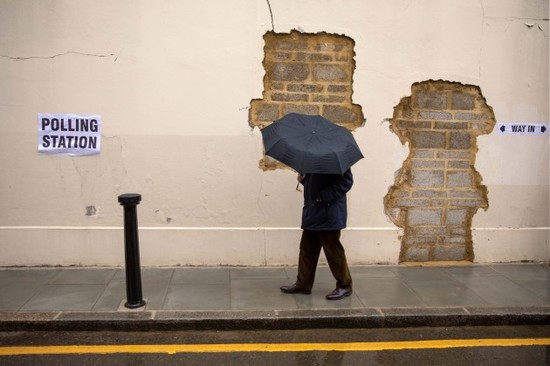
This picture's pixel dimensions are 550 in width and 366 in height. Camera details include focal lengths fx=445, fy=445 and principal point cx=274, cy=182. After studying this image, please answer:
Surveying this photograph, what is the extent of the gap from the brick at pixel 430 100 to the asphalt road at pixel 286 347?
2.73 m

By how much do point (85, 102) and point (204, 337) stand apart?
305cm

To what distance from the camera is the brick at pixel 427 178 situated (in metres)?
5.61

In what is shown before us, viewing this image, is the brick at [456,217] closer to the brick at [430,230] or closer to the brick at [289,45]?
the brick at [430,230]

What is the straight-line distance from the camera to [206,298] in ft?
14.5

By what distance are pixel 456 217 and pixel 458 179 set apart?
488 millimetres

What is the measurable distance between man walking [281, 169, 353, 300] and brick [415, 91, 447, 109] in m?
1.92

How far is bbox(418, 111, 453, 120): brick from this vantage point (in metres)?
→ 5.55

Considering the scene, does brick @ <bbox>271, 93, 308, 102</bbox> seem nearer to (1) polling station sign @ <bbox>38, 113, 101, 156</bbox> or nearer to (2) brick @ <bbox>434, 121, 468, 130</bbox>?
(2) brick @ <bbox>434, 121, 468, 130</bbox>

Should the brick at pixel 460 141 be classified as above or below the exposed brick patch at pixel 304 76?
below

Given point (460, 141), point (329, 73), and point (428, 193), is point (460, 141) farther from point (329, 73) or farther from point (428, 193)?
point (329, 73)

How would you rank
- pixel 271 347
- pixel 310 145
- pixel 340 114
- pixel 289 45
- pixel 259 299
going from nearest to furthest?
pixel 271 347, pixel 310 145, pixel 259 299, pixel 289 45, pixel 340 114

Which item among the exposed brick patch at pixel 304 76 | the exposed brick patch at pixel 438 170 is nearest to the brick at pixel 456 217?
the exposed brick patch at pixel 438 170

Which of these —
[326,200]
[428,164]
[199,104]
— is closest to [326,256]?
[326,200]

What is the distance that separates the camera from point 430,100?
18.2 feet
